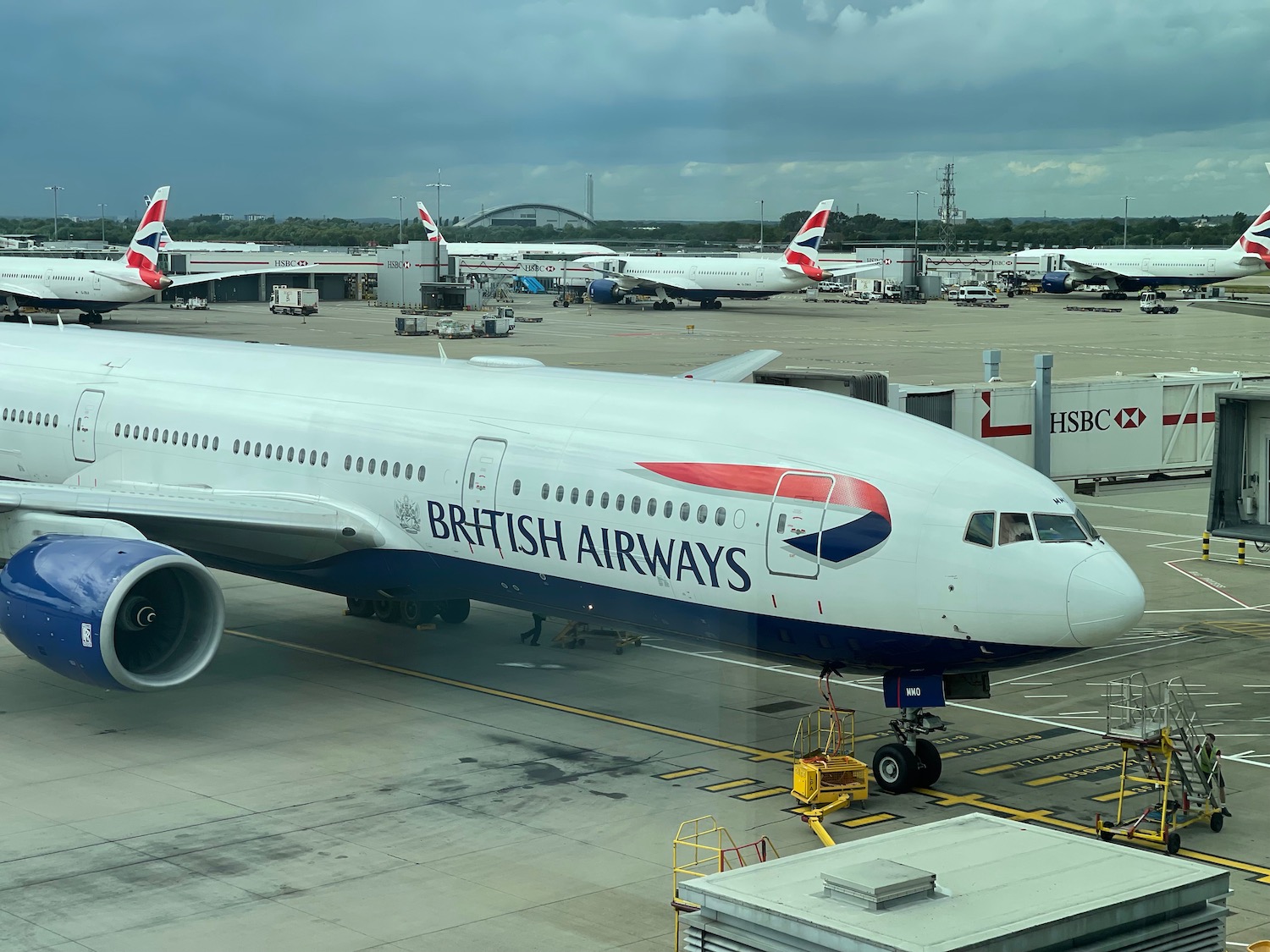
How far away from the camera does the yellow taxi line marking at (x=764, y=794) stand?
17.7 meters

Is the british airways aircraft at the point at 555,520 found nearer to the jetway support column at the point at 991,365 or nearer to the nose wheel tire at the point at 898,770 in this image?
the nose wheel tire at the point at 898,770

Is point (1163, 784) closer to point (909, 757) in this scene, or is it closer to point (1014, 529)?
point (909, 757)

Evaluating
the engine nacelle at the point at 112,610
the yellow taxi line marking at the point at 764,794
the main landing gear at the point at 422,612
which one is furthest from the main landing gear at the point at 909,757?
the main landing gear at the point at 422,612

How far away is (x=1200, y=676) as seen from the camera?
77.8 feet

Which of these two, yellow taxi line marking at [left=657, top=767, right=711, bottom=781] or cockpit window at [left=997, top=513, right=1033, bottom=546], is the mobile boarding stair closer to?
cockpit window at [left=997, top=513, right=1033, bottom=546]

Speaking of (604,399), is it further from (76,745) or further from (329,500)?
(76,745)

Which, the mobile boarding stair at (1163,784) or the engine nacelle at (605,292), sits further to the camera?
the engine nacelle at (605,292)

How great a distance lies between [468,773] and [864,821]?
15.7 feet

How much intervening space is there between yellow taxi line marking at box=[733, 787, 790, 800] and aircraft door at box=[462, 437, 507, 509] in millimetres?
5367

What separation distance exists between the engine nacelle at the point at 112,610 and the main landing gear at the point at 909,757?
28.5 feet

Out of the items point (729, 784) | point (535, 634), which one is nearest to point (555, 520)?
point (729, 784)

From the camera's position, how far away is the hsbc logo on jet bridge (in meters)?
28.7

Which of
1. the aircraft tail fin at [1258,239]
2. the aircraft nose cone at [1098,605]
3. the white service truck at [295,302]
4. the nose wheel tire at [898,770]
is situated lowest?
the nose wheel tire at [898,770]

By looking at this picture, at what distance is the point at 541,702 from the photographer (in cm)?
2181
